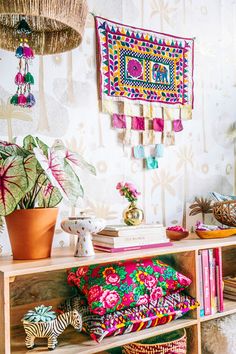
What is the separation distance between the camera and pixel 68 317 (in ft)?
4.87

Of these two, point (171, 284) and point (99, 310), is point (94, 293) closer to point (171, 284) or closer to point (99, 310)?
point (99, 310)

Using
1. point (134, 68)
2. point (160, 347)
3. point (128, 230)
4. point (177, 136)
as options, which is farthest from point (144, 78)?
point (160, 347)

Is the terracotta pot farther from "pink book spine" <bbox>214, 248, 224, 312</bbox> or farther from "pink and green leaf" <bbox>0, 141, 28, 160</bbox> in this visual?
"pink book spine" <bbox>214, 248, 224, 312</bbox>

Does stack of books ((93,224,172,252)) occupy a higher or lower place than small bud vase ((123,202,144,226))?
lower

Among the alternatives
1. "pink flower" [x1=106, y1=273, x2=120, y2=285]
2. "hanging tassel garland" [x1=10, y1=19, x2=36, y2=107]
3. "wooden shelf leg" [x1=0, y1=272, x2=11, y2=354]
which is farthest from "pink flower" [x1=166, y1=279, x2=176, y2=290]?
"hanging tassel garland" [x1=10, y1=19, x2=36, y2=107]

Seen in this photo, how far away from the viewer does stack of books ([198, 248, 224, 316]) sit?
176 cm

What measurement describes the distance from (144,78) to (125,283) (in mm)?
1021

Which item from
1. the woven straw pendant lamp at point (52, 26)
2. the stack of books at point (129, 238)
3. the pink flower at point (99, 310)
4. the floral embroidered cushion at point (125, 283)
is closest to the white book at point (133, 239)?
the stack of books at point (129, 238)

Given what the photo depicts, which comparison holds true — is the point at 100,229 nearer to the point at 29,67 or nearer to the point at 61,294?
the point at 61,294

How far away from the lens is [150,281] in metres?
1.63

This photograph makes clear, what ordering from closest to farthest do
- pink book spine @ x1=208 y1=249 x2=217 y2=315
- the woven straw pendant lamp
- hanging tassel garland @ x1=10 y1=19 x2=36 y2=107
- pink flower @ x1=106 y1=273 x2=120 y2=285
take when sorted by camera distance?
1. the woven straw pendant lamp
2. hanging tassel garland @ x1=10 y1=19 x2=36 y2=107
3. pink flower @ x1=106 y1=273 x2=120 y2=285
4. pink book spine @ x1=208 y1=249 x2=217 y2=315

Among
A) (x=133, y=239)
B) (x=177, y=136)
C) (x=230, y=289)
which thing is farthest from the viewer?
(x=177, y=136)

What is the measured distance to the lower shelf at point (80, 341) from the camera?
56.1 inches

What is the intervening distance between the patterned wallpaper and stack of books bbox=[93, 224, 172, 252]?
0.27 metres
